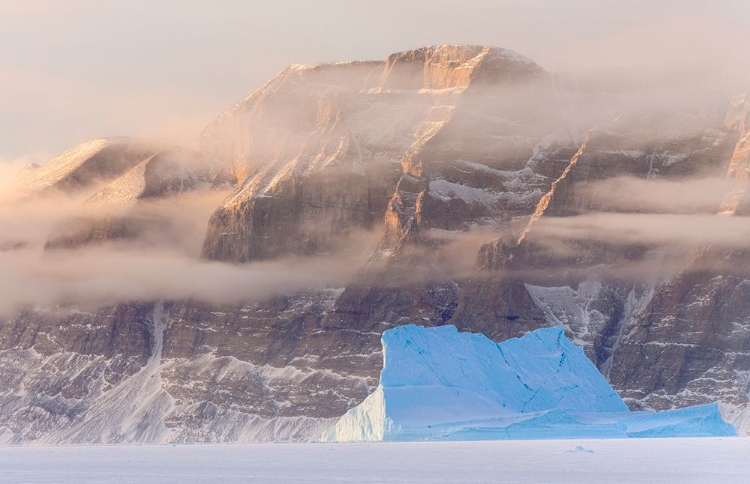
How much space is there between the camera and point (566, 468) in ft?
575

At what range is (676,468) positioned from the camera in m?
174

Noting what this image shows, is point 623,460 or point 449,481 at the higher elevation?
point 449,481

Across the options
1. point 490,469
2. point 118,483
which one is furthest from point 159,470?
point 490,469

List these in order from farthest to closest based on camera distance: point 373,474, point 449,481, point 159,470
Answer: point 159,470
point 373,474
point 449,481

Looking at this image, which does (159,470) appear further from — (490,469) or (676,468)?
(676,468)

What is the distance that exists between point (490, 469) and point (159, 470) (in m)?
39.2

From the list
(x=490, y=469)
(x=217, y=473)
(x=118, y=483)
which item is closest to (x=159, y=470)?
(x=217, y=473)

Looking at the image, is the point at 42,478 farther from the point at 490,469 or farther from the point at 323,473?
the point at 490,469

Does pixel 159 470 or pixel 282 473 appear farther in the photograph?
pixel 159 470

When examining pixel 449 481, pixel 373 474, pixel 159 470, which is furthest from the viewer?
pixel 159 470

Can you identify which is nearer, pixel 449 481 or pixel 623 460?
pixel 449 481

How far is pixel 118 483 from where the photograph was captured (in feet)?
544

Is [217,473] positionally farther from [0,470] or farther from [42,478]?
[0,470]

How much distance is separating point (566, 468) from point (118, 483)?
4568cm
